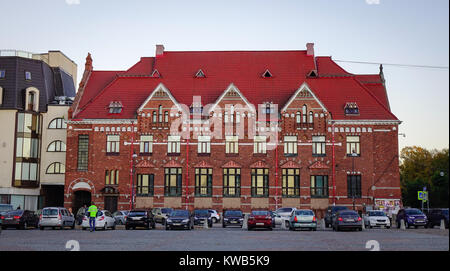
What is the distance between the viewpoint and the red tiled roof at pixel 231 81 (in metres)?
60.9

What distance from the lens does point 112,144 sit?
198ft

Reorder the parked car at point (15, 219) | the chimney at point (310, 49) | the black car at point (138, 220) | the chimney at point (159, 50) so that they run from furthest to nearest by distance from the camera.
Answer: the chimney at point (159, 50), the chimney at point (310, 49), the black car at point (138, 220), the parked car at point (15, 219)

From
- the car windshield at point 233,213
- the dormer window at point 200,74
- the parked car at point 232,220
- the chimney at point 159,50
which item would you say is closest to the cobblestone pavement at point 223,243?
the parked car at point 232,220

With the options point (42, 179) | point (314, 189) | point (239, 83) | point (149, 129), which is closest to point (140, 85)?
point (149, 129)

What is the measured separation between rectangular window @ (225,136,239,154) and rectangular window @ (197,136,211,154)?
1.99 m

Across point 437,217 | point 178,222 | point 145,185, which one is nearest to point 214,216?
point 145,185

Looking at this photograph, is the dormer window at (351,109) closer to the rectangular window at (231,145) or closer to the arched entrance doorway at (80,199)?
the rectangular window at (231,145)

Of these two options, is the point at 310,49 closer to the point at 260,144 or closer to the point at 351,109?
the point at 351,109

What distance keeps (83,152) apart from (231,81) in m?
18.8

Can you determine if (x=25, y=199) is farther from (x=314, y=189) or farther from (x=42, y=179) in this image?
(x=314, y=189)

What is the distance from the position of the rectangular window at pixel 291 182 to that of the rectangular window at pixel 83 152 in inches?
871

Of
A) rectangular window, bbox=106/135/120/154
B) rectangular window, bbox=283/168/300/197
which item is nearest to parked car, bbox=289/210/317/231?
rectangular window, bbox=283/168/300/197
